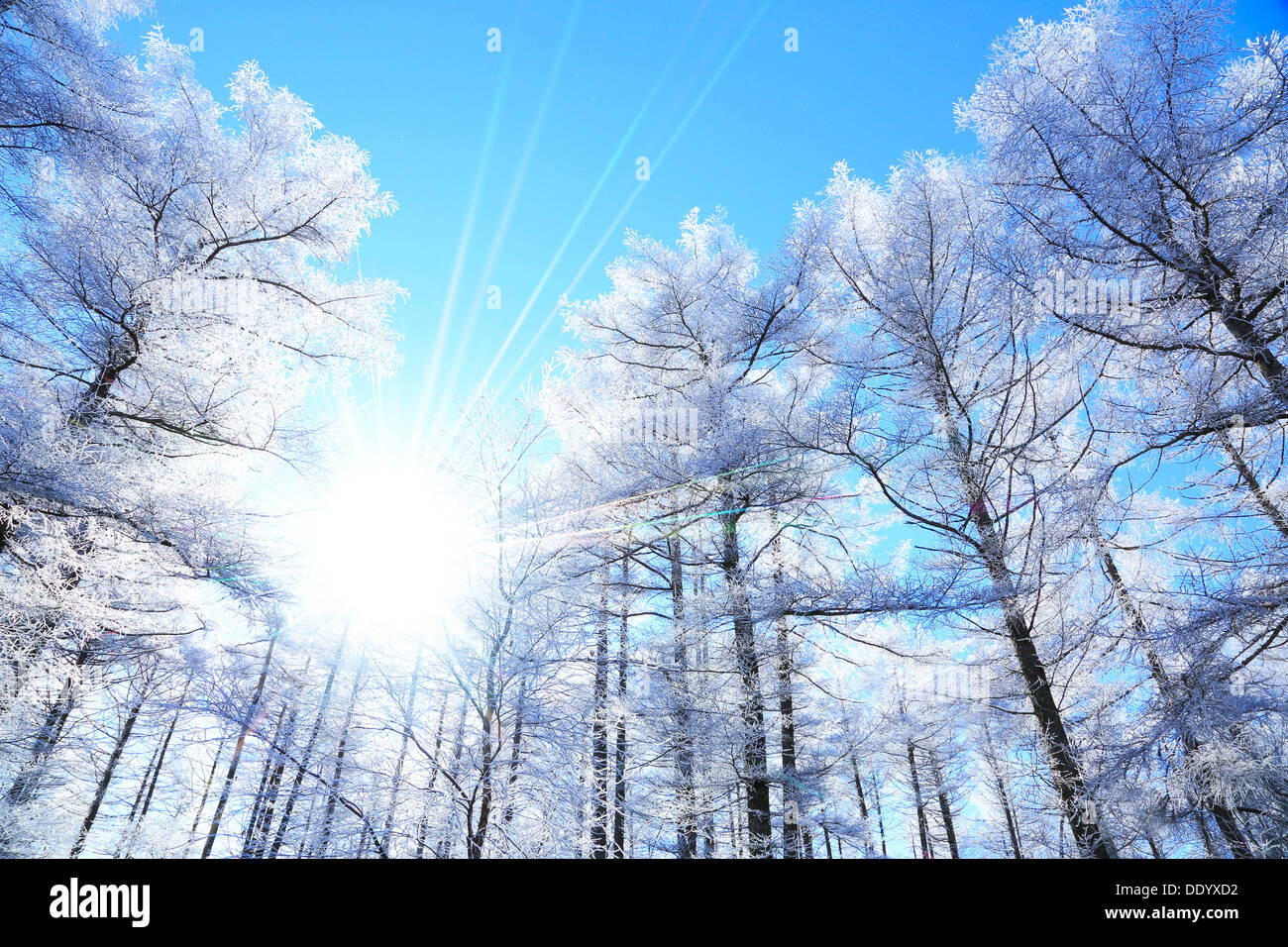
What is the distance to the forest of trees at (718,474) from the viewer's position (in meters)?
4.14

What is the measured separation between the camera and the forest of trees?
163 inches

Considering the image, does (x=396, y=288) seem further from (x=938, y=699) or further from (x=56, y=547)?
(x=938, y=699)

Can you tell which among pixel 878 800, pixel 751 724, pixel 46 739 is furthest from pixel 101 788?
pixel 878 800

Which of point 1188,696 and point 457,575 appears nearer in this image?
point 1188,696

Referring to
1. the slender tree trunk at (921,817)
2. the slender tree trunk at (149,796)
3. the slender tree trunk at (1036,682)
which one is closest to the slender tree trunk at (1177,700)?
the slender tree trunk at (1036,682)

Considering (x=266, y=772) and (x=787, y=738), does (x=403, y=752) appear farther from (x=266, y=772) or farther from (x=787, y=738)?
(x=787, y=738)

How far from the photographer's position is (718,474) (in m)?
7.07

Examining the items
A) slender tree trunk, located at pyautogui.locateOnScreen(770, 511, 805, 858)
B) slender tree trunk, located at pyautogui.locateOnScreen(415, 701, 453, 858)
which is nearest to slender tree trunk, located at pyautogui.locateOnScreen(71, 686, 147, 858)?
slender tree trunk, located at pyautogui.locateOnScreen(415, 701, 453, 858)

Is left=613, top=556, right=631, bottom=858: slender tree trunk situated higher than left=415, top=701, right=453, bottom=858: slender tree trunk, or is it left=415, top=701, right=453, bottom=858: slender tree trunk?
left=613, top=556, right=631, bottom=858: slender tree trunk

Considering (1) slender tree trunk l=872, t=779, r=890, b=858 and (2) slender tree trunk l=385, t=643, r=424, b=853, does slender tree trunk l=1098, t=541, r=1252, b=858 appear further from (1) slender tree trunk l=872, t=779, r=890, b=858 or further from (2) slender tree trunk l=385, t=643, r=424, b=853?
(1) slender tree trunk l=872, t=779, r=890, b=858

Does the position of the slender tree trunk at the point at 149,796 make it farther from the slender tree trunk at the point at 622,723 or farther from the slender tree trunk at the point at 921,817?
the slender tree trunk at the point at 921,817
